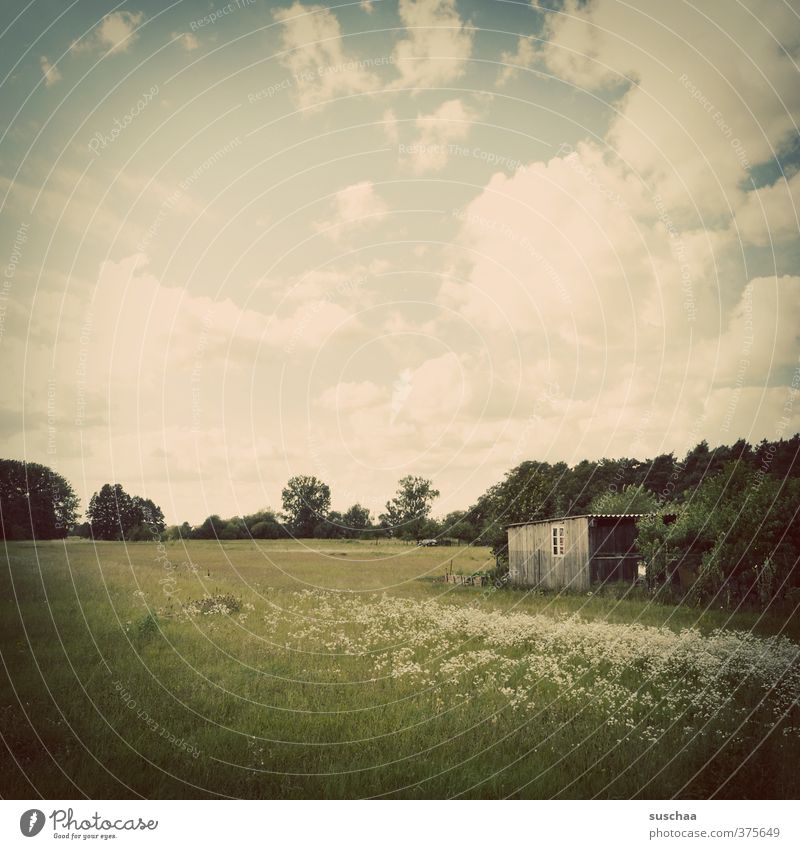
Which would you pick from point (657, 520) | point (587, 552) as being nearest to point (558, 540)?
point (587, 552)

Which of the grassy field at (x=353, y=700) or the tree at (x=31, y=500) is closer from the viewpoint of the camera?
the grassy field at (x=353, y=700)

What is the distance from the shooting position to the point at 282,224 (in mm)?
11391

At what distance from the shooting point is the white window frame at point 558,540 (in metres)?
29.6

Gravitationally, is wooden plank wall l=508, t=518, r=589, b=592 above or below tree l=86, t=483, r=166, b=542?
below

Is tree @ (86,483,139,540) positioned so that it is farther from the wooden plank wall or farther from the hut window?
the hut window

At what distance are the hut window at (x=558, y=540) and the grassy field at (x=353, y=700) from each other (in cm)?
1494

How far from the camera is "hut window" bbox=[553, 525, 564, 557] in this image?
2966cm

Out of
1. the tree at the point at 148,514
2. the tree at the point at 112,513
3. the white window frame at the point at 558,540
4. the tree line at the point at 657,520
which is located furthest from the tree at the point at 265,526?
the white window frame at the point at 558,540

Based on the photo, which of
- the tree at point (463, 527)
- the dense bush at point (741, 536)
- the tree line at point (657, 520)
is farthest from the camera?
the tree at point (463, 527)

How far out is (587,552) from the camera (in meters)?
27.9

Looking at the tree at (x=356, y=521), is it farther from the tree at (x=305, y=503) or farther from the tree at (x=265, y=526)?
the tree at (x=265, y=526)

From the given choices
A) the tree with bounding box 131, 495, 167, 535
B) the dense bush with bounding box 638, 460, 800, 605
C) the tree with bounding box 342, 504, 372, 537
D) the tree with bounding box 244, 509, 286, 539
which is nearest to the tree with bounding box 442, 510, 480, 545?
the dense bush with bounding box 638, 460, 800, 605

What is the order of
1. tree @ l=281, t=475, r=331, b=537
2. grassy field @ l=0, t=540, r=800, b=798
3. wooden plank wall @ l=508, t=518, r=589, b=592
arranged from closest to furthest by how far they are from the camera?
grassy field @ l=0, t=540, r=800, b=798 < tree @ l=281, t=475, r=331, b=537 < wooden plank wall @ l=508, t=518, r=589, b=592
